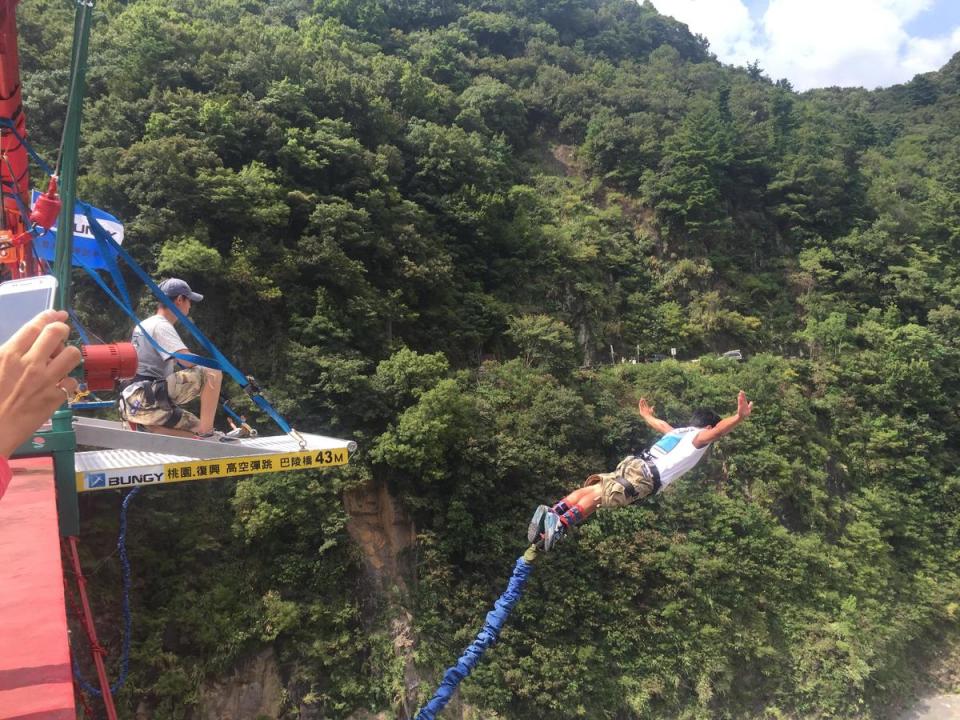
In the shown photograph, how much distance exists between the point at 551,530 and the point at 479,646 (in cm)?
98

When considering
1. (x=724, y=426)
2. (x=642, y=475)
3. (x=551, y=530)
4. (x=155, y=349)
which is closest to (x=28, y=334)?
(x=551, y=530)

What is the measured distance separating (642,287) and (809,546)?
411 inches

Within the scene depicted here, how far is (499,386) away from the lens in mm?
15352

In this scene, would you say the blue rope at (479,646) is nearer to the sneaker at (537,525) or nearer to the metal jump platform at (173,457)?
the sneaker at (537,525)

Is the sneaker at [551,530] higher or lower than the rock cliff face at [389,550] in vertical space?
higher

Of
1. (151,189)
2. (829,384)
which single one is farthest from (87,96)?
(829,384)

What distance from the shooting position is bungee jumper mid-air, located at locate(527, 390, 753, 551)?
14.4 feet

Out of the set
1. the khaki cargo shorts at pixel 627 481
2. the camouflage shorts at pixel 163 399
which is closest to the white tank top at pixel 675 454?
the khaki cargo shorts at pixel 627 481

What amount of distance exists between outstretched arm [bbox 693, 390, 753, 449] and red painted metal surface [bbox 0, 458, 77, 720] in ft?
14.1

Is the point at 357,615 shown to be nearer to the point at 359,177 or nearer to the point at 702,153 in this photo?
the point at 359,177

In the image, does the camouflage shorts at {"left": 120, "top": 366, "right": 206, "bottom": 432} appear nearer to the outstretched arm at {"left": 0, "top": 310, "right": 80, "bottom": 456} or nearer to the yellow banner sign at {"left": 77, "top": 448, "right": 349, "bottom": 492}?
the yellow banner sign at {"left": 77, "top": 448, "right": 349, "bottom": 492}

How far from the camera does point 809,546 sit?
53.4 feet

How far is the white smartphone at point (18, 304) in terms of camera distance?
159 centimetres

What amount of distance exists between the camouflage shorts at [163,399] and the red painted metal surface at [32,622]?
101 inches
